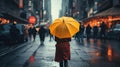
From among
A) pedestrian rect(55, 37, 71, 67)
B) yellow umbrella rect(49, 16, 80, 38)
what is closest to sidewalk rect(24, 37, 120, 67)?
pedestrian rect(55, 37, 71, 67)

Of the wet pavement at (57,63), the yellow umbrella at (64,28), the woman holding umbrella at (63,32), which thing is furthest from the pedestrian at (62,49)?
the wet pavement at (57,63)

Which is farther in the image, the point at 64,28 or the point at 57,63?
the point at 57,63

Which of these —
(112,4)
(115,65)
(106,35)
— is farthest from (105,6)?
(115,65)

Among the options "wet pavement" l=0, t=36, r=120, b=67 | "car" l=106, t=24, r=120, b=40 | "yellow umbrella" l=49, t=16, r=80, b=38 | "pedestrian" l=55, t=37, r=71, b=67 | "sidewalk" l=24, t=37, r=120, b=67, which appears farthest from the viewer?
"car" l=106, t=24, r=120, b=40

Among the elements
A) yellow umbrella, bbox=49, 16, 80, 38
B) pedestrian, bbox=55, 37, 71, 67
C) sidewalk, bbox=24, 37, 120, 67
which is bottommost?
sidewalk, bbox=24, 37, 120, 67

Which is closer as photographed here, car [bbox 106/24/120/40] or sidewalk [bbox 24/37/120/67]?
sidewalk [bbox 24/37/120/67]

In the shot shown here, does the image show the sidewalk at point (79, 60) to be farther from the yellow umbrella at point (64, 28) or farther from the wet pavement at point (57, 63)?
the yellow umbrella at point (64, 28)

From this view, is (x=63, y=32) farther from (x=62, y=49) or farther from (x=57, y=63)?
(x=57, y=63)

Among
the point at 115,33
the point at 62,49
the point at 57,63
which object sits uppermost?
the point at 115,33

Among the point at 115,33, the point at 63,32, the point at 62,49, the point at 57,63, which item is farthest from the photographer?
the point at 115,33

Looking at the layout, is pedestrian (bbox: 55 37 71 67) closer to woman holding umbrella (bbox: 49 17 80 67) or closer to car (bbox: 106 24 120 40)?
woman holding umbrella (bbox: 49 17 80 67)

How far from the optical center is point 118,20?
50.7 meters

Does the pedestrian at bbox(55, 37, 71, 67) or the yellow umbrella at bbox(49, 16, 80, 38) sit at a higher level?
the yellow umbrella at bbox(49, 16, 80, 38)

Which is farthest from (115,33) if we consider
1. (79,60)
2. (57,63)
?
(57,63)
